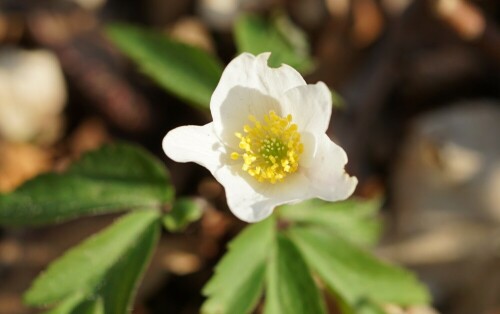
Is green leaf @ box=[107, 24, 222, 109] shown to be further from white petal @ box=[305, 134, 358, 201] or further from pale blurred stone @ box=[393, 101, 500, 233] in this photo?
pale blurred stone @ box=[393, 101, 500, 233]

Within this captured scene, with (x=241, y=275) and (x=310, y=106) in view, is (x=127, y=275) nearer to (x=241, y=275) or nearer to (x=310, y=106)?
(x=241, y=275)

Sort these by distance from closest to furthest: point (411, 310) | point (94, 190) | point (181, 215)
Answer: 1. point (181, 215)
2. point (94, 190)
3. point (411, 310)

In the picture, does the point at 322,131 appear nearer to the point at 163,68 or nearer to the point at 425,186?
the point at 163,68

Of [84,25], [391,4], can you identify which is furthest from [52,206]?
[391,4]

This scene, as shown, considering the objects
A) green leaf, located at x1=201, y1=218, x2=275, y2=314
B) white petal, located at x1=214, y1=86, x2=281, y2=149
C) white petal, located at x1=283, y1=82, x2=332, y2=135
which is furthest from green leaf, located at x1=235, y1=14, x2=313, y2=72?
green leaf, located at x1=201, y1=218, x2=275, y2=314

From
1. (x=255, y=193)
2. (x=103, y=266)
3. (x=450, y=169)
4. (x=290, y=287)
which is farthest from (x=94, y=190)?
(x=450, y=169)

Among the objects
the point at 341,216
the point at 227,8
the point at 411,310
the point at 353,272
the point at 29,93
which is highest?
the point at 227,8

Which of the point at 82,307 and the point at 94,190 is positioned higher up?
the point at 94,190
